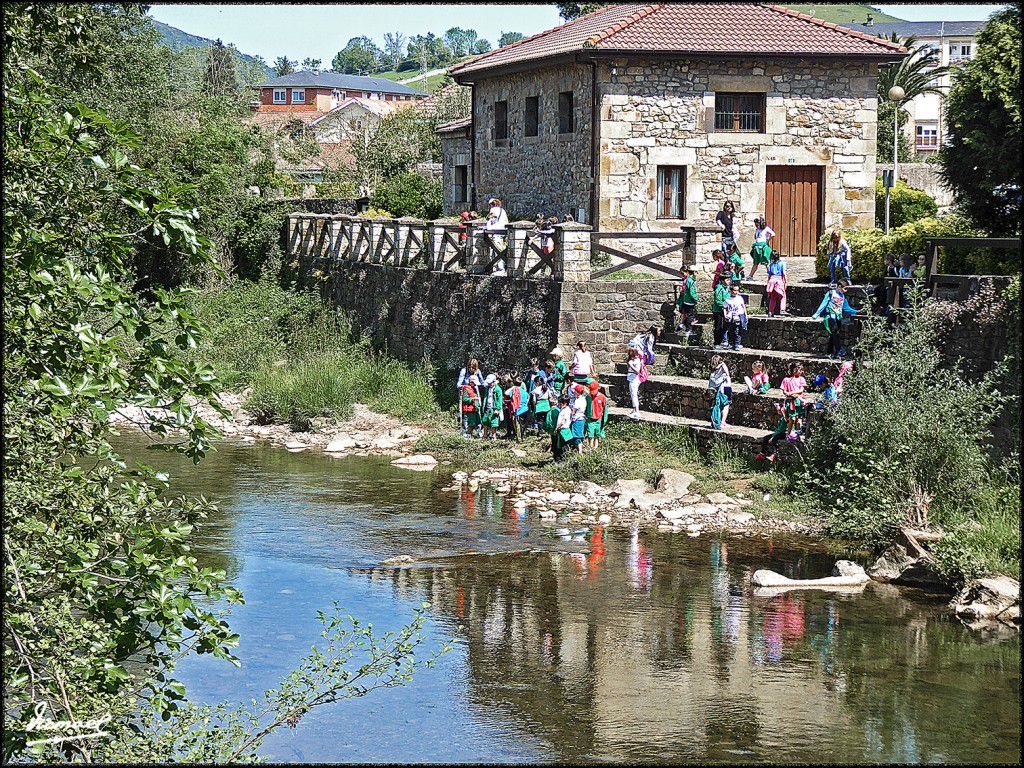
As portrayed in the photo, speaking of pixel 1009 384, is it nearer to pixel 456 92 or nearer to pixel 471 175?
pixel 471 175

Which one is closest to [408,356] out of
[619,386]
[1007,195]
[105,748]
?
[619,386]

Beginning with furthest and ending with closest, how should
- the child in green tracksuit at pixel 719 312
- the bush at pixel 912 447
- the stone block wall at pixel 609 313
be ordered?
the stone block wall at pixel 609 313, the child in green tracksuit at pixel 719 312, the bush at pixel 912 447

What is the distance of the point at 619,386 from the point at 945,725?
1207 centimetres

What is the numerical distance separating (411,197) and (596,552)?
76.9 ft

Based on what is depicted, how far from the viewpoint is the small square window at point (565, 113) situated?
1048 inches

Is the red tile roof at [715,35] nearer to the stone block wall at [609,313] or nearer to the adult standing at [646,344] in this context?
the stone block wall at [609,313]

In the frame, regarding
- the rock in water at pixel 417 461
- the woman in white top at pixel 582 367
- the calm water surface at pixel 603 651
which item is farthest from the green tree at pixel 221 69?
the calm water surface at pixel 603 651

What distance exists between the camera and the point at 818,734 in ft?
33.1

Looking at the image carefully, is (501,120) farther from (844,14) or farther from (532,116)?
(844,14)

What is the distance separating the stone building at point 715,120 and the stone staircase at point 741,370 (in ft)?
13.0

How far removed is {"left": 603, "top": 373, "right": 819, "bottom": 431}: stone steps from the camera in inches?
751

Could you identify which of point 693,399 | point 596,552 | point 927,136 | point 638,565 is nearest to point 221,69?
point 927,136

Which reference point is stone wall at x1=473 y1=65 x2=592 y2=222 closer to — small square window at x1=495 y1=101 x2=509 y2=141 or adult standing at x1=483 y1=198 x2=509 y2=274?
small square window at x1=495 y1=101 x2=509 y2=141

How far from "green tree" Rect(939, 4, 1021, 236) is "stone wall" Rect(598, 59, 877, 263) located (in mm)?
6485
